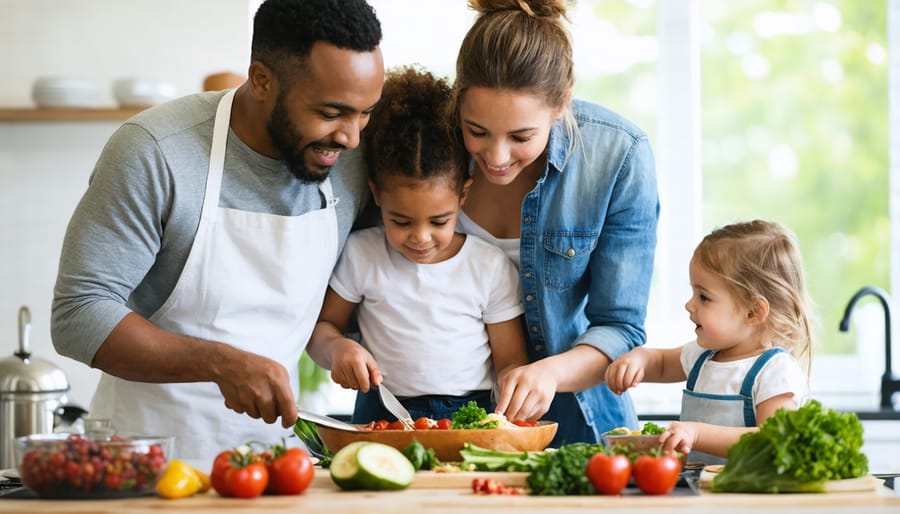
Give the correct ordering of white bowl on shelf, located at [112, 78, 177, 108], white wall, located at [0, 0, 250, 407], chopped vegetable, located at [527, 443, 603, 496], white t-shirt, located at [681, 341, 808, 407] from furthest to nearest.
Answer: white wall, located at [0, 0, 250, 407] → white bowl on shelf, located at [112, 78, 177, 108] → white t-shirt, located at [681, 341, 808, 407] → chopped vegetable, located at [527, 443, 603, 496]

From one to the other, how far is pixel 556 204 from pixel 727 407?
0.59m

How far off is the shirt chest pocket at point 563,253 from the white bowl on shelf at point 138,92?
219 centimetres

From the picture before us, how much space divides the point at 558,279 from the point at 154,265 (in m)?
0.89

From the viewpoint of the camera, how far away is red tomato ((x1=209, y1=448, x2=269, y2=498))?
5.22 feet

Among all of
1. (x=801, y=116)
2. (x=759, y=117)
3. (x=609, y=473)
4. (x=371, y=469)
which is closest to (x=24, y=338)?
(x=371, y=469)

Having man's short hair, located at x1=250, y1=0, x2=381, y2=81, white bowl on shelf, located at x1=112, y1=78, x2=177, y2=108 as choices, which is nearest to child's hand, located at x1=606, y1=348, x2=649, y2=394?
man's short hair, located at x1=250, y1=0, x2=381, y2=81

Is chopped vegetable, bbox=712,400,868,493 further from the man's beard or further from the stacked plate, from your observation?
the stacked plate

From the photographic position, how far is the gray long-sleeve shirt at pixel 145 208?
2018 mm

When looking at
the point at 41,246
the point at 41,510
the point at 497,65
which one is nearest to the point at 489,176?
the point at 497,65

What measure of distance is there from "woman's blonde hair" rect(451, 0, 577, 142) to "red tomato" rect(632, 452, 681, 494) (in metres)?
0.88

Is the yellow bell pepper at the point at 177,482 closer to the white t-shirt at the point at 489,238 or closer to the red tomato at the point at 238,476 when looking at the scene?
the red tomato at the point at 238,476

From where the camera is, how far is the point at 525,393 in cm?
217

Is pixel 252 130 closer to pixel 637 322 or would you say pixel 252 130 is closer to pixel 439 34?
pixel 637 322

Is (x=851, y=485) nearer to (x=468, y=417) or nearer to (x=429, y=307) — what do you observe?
(x=468, y=417)
